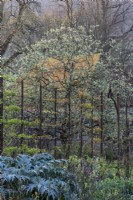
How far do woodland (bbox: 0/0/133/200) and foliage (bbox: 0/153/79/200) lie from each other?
1 centimetres

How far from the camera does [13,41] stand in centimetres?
1817

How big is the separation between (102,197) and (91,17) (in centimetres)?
1523

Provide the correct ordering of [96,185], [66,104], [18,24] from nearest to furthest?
[96,185] → [66,104] → [18,24]

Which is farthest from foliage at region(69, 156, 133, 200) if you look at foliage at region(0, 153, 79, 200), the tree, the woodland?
the tree

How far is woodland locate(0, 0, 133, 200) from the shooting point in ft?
16.9

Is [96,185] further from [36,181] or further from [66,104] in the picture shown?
[66,104]

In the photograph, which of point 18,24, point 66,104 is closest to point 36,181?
point 66,104

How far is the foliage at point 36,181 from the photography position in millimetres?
4898

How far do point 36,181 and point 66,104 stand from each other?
5.08 meters

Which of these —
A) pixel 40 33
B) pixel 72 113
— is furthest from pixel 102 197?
pixel 40 33

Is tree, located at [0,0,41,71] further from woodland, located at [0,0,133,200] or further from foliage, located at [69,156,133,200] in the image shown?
foliage, located at [69,156,133,200]

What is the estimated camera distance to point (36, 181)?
505 cm

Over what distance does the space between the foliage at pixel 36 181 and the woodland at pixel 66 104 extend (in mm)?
12

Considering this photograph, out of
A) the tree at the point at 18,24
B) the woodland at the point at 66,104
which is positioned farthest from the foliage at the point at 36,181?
the tree at the point at 18,24
